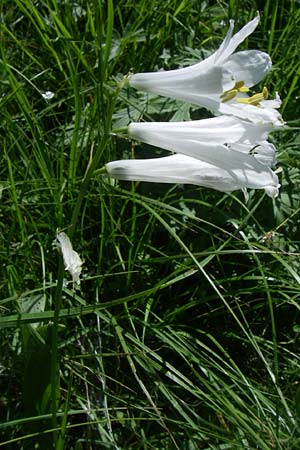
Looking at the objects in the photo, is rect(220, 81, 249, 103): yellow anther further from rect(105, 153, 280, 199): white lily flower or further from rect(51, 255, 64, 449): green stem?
rect(51, 255, 64, 449): green stem

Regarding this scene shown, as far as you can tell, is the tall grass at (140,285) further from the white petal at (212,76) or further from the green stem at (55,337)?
the white petal at (212,76)

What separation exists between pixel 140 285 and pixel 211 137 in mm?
689

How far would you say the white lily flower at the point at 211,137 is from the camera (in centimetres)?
109

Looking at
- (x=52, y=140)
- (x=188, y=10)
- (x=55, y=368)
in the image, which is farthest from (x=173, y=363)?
(x=188, y=10)

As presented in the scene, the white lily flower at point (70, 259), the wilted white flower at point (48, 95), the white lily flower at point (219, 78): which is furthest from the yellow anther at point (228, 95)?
the wilted white flower at point (48, 95)

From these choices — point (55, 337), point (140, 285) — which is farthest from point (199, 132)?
point (140, 285)

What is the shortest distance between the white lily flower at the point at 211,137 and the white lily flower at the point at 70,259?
21 cm

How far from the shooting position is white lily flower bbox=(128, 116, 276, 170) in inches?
42.8

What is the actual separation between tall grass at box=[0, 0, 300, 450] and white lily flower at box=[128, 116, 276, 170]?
0.27 meters

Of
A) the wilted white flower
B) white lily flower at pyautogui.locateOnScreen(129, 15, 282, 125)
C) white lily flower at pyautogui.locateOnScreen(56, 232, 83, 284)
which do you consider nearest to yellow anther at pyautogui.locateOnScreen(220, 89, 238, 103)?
white lily flower at pyautogui.locateOnScreen(129, 15, 282, 125)

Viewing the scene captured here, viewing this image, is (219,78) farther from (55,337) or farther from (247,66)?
(55,337)

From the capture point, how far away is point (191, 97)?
1.11m

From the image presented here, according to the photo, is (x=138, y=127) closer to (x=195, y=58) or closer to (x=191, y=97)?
(x=191, y=97)

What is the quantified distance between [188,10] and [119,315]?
1022mm
